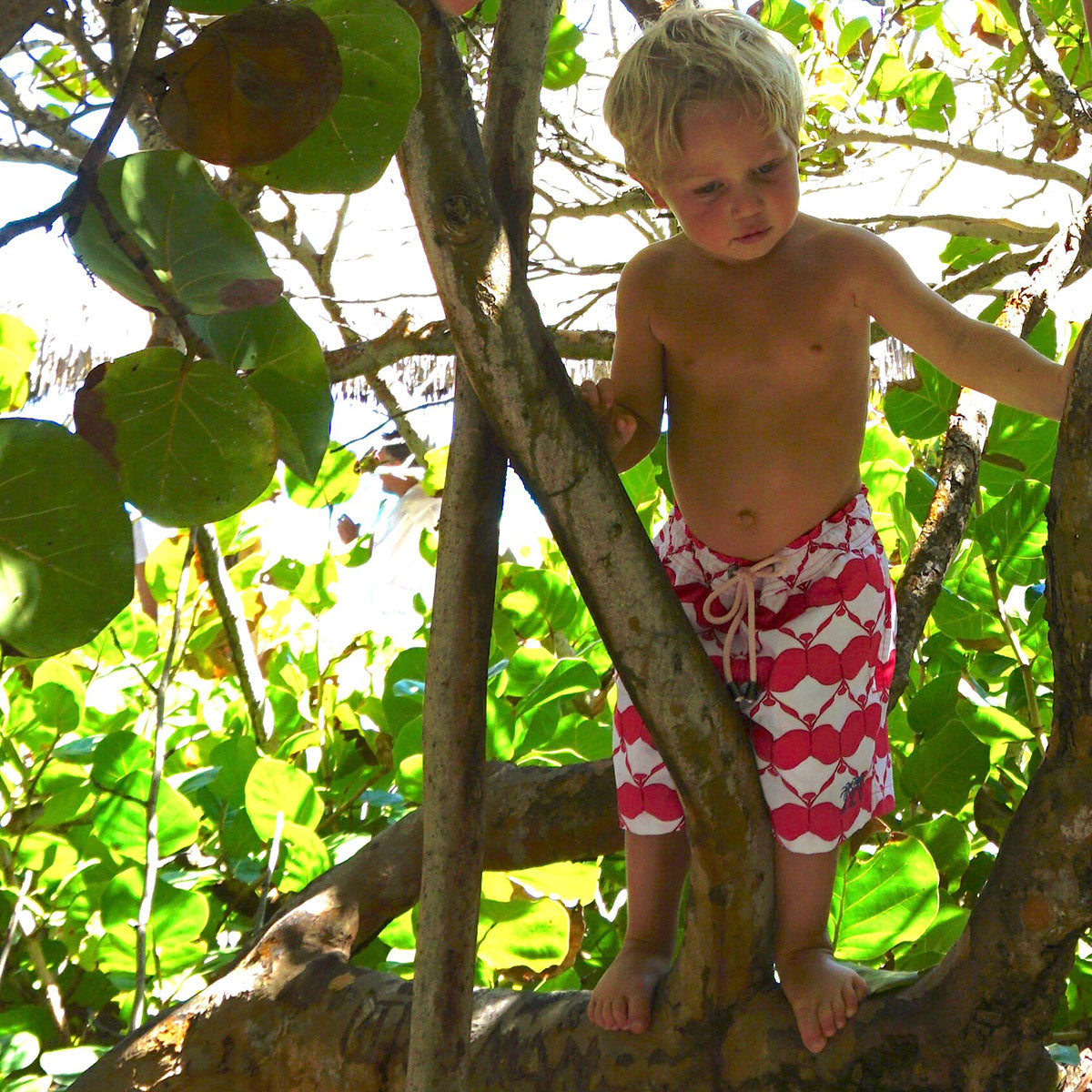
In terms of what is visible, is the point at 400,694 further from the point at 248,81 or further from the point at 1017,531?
the point at 248,81

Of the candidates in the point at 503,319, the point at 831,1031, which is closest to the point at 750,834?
the point at 831,1031

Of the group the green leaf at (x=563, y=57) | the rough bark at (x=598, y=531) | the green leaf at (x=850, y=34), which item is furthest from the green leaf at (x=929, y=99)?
the rough bark at (x=598, y=531)

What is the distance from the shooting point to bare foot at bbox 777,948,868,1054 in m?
0.63

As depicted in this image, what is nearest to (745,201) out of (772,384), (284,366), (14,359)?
(772,384)

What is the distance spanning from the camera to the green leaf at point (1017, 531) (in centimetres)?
99

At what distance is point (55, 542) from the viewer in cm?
37

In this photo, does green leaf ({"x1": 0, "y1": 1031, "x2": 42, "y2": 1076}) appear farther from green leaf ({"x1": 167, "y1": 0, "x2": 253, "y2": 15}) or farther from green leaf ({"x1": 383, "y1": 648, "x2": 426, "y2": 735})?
green leaf ({"x1": 167, "y1": 0, "x2": 253, "y2": 15})

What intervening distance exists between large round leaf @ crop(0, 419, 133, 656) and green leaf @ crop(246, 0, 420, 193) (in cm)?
12

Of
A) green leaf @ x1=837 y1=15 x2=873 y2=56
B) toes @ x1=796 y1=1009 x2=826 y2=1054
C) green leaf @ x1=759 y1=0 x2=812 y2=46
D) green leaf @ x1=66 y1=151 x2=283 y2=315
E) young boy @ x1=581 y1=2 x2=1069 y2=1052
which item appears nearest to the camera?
green leaf @ x1=66 y1=151 x2=283 y2=315

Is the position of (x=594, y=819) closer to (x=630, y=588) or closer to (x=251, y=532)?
(x=630, y=588)

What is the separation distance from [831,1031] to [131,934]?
0.59 metres

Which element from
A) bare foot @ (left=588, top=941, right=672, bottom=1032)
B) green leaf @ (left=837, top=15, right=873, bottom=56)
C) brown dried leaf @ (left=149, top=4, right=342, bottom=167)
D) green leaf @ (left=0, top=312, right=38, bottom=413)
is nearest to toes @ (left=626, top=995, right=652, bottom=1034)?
bare foot @ (left=588, top=941, right=672, bottom=1032)

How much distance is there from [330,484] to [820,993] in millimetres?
912

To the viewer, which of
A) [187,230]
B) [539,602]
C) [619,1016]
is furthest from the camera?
[539,602]
